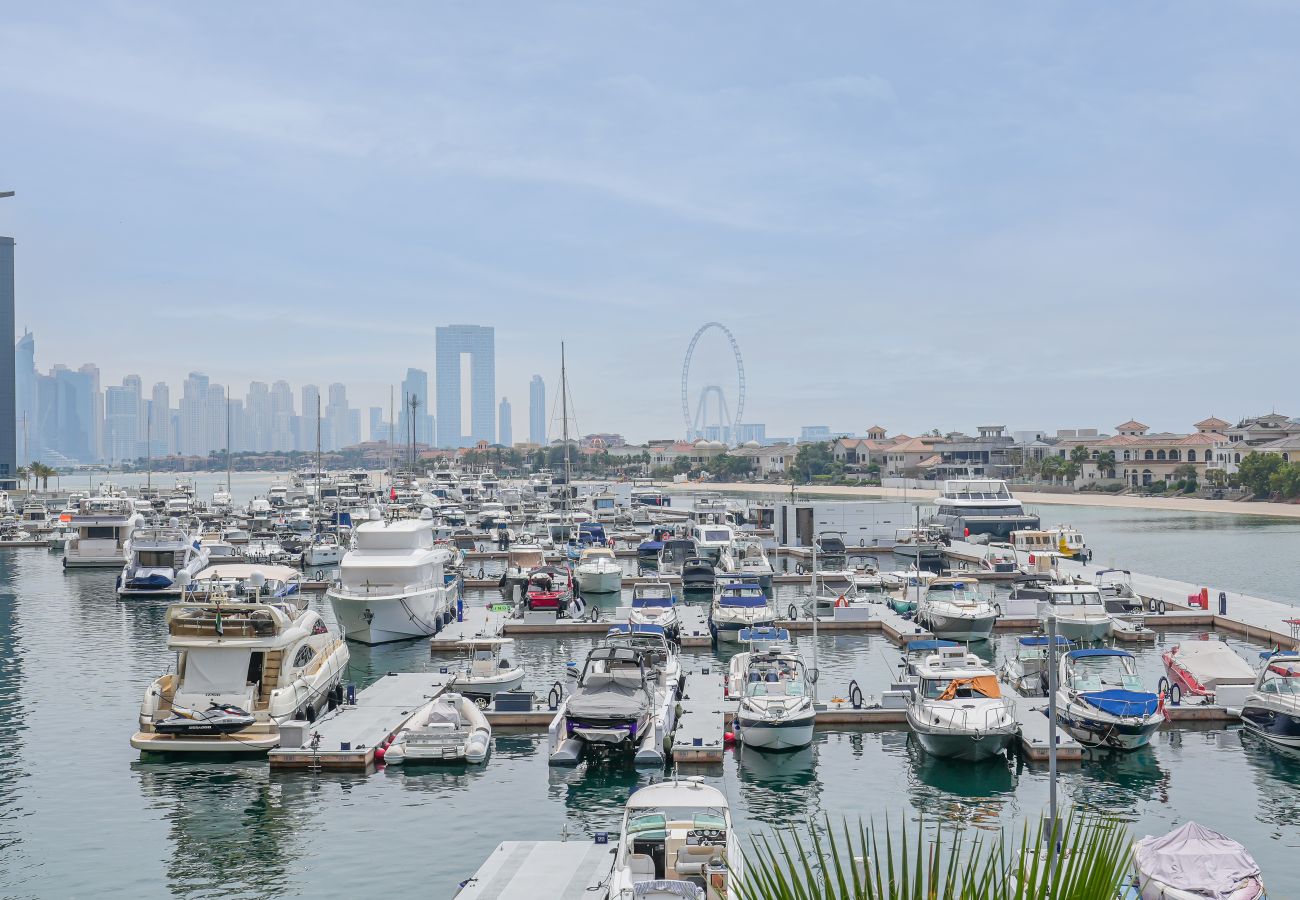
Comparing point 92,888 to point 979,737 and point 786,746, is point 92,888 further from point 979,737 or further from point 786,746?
point 979,737

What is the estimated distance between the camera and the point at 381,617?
151 feet

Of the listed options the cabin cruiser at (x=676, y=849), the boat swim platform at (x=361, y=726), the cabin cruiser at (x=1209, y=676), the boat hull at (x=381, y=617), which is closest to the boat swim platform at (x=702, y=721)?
the boat swim platform at (x=361, y=726)

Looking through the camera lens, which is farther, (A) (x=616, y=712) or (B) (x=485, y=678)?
(B) (x=485, y=678)

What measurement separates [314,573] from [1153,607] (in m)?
48.0

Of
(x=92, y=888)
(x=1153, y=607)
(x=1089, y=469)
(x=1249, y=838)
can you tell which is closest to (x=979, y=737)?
(x=1249, y=838)

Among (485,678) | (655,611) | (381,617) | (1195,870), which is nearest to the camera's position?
(1195,870)

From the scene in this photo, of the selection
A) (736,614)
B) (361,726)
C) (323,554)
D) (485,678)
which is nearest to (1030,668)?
(736,614)

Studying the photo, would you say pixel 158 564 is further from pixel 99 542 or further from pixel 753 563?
pixel 753 563

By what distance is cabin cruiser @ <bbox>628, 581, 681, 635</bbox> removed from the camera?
4547 centimetres

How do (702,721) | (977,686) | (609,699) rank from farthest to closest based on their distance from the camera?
(702,721)
(977,686)
(609,699)

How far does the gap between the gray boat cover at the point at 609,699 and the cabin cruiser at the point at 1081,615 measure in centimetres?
2165

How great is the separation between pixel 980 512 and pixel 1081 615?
51.2m

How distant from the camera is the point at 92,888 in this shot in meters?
21.2

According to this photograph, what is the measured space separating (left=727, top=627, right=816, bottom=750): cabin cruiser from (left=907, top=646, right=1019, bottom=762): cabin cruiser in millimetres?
2699
